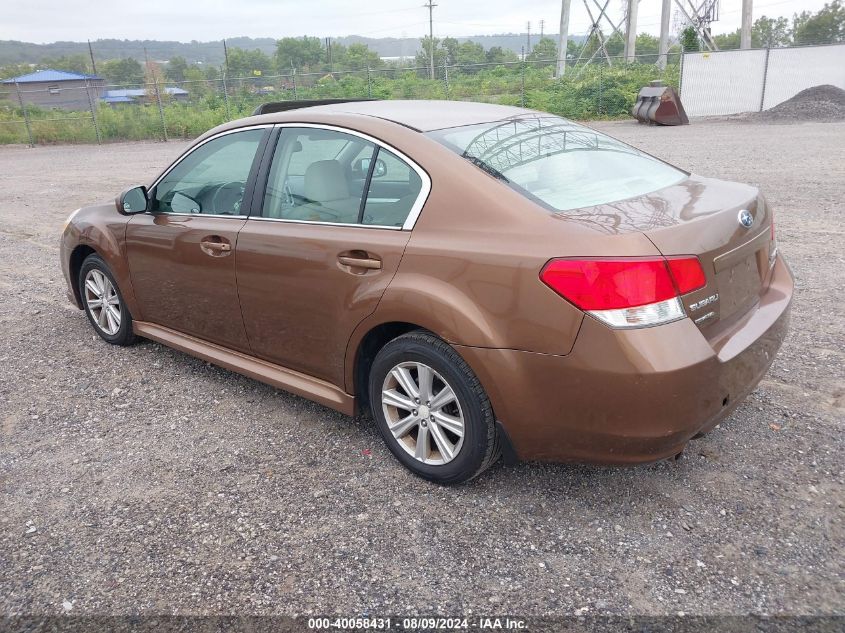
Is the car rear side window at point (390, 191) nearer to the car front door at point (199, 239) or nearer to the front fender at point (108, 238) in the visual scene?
the car front door at point (199, 239)

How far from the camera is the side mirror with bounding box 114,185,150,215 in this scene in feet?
14.5

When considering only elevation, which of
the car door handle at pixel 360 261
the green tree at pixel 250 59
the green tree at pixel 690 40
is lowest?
the car door handle at pixel 360 261

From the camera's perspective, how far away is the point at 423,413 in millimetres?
3180

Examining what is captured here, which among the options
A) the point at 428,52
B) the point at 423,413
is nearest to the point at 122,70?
the point at 428,52

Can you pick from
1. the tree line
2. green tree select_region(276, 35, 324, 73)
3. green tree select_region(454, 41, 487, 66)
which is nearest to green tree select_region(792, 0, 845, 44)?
the tree line

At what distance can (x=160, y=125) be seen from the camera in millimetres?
25906

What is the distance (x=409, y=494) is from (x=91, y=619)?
1.35m

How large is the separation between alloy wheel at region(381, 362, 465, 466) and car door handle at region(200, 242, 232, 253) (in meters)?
1.24

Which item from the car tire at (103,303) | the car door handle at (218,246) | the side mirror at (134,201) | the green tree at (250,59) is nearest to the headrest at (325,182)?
the car door handle at (218,246)

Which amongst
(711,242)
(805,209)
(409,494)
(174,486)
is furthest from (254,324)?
(805,209)

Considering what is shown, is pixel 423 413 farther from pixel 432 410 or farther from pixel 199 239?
pixel 199 239

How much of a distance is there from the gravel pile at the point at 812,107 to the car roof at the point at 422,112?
2219cm

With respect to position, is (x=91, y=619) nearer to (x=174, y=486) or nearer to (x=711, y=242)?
(x=174, y=486)

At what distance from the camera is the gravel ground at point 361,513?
8.59 feet
